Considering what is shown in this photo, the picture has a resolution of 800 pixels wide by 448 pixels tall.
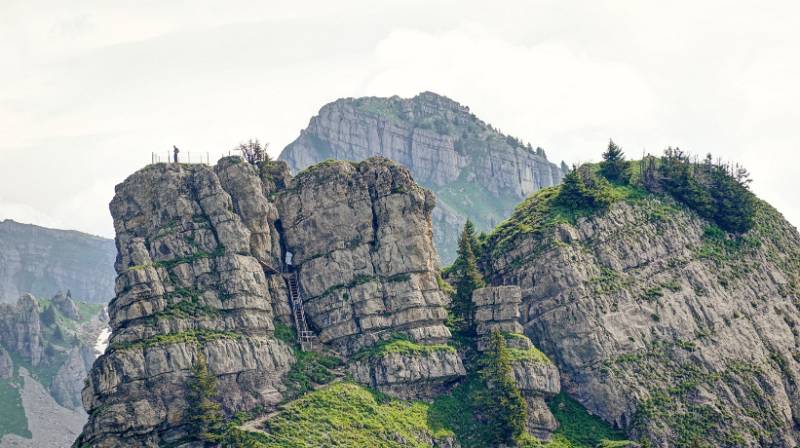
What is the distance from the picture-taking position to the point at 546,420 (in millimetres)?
179375

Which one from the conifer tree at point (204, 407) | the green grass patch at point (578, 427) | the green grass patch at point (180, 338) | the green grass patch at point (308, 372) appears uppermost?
the green grass patch at point (180, 338)

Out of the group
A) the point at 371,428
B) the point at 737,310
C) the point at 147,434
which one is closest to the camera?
the point at 147,434

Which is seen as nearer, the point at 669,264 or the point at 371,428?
the point at 371,428

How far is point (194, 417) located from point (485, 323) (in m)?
56.3

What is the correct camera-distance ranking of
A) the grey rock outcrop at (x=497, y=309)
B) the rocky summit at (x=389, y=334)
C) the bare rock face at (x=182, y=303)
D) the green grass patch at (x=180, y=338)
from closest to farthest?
the bare rock face at (x=182, y=303)
the green grass patch at (x=180, y=338)
the rocky summit at (x=389, y=334)
the grey rock outcrop at (x=497, y=309)

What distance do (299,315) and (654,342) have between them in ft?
205

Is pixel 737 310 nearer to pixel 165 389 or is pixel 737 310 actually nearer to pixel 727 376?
pixel 727 376

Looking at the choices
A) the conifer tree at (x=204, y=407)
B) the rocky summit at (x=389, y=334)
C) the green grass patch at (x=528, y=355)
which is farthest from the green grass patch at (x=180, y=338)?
the green grass patch at (x=528, y=355)

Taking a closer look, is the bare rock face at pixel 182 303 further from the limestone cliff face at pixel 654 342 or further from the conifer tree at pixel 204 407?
the limestone cliff face at pixel 654 342

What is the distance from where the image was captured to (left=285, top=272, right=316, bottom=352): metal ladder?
184m

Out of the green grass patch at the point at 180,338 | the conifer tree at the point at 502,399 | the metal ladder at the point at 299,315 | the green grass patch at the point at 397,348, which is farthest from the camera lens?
the metal ladder at the point at 299,315

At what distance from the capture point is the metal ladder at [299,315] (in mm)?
184375

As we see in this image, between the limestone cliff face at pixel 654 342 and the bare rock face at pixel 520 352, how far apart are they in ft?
16.3

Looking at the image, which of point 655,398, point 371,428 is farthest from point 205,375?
point 655,398
